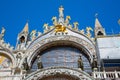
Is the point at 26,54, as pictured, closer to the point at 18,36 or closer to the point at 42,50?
the point at 42,50

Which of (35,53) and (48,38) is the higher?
(48,38)

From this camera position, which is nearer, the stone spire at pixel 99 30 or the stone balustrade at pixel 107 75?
the stone balustrade at pixel 107 75

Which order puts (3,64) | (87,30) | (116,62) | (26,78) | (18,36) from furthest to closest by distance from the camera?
(18,36), (87,30), (3,64), (116,62), (26,78)

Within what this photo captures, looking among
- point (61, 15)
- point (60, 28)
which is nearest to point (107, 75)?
point (60, 28)

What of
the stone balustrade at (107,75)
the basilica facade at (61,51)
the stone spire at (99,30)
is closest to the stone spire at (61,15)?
the basilica facade at (61,51)

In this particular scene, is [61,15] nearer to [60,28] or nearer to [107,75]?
[60,28]

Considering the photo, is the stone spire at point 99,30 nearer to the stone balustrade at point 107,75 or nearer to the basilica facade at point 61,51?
the basilica facade at point 61,51

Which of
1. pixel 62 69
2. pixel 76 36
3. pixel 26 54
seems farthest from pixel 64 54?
pixel 62 69

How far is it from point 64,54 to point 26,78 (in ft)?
14.4

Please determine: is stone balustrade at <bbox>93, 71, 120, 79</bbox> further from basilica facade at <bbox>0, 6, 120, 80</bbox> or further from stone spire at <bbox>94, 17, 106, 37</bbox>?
stone spire at <bbox>94, 17, 106, 37</bbox>

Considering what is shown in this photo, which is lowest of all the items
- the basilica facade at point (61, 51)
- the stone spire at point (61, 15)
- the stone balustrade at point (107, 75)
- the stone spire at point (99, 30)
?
the stone balustrade at point (107, 75)

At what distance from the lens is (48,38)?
1631cm

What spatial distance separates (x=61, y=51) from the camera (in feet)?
53.1

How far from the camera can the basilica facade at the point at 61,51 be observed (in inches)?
549
